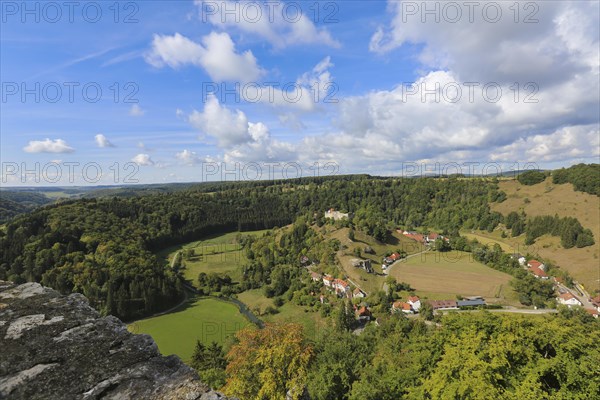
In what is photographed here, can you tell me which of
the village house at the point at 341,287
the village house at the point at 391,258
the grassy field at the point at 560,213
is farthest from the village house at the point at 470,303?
the grassy field at the point at 560,213

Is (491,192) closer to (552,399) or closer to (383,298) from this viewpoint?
(383,298)

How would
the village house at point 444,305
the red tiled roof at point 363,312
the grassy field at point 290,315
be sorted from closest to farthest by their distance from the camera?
the grassy field at point 290,315 < the red tiled roof at point 363,312 < the village house at point 444,305

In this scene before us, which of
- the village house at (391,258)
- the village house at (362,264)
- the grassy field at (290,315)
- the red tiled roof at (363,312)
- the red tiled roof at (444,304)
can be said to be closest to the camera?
the grassy field at (290,315)

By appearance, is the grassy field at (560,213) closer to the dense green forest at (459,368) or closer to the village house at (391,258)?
the village house at (391,258)

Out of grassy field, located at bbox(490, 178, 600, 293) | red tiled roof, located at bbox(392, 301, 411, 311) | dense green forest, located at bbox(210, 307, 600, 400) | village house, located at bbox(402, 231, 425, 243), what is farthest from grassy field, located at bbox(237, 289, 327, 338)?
grassy field, located at bbox(490, 178, 600, 293)

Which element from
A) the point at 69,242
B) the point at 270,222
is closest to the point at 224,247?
the point at 270,222

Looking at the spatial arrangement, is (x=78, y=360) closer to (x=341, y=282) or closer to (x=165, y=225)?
(x=341, y=282)
